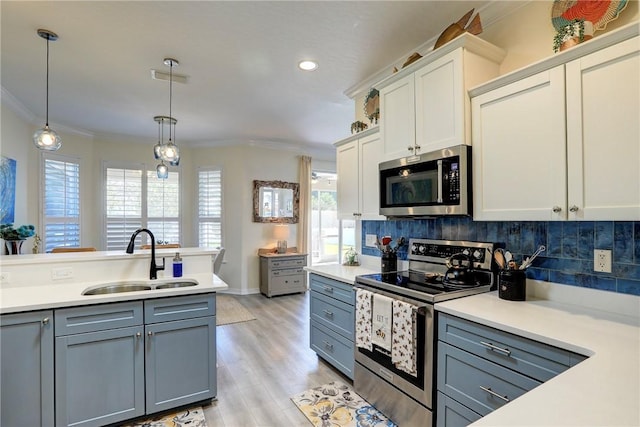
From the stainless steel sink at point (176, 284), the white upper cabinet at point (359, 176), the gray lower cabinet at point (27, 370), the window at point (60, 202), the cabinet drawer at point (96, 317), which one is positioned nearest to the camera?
the gray lower cabinet at point (27, 370)

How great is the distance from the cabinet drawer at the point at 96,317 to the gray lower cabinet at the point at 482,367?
1898mm

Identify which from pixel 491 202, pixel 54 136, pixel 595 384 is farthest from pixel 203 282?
pixel 595 384

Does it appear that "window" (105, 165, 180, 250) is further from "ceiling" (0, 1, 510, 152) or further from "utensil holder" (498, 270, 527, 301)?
"utensil holder" (498, 270, 527, 301)

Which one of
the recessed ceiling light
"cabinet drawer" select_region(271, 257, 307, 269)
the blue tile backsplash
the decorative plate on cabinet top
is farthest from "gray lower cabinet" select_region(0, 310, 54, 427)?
"cabinet drawer" select_region(271, 257, 307, 269)

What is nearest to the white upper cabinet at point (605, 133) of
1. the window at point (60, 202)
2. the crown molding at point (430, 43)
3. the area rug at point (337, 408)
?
the crown molding at point (430, 43)

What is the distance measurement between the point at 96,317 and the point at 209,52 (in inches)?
85.5

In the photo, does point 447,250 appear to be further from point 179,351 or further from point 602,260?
point 179,351

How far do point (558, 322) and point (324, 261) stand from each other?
5.38 meters

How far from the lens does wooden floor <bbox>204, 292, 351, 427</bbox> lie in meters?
2.25

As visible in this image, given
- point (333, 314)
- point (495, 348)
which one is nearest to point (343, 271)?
point (333, 314)

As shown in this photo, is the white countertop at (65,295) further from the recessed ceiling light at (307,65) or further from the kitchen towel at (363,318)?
the recessed ceiling light at (307,65)

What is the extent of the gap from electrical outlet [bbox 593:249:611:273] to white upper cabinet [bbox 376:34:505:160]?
2.94 ft

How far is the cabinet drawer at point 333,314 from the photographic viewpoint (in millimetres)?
2584

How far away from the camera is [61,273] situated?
7.63 ft
